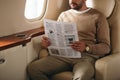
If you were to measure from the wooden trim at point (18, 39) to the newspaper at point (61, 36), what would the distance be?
17 centimetres

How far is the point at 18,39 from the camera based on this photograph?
2.02 metres

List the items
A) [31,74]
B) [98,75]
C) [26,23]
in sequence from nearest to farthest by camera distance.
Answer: [98,75] → [31,74] → [26,23]

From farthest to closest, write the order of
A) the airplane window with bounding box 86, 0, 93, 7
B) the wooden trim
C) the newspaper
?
1. the airplane window with bounding box 86, 0, 93, 7
2. the newspaper
3. the wooden trim

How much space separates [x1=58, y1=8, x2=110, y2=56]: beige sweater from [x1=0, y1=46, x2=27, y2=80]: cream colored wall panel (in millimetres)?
570

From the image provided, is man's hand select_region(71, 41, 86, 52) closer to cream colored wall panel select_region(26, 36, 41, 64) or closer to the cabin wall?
cream colored wall panel select_region(26, 36, 41, 64)

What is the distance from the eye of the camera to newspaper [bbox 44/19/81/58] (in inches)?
78.6

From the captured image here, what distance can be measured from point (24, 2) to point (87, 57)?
76 centimetres

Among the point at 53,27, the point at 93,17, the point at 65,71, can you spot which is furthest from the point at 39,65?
the point at 93,17

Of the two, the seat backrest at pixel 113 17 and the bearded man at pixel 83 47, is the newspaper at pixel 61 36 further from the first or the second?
the seat backrest at pixel 113 17

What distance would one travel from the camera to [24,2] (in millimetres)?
2197

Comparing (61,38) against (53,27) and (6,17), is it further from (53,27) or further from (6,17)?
(6,17)

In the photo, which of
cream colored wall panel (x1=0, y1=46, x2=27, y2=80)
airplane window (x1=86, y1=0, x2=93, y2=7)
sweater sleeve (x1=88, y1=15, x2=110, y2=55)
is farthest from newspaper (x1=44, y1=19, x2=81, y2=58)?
airplane window (x1=86, y1=0, x2=93, y2=7)

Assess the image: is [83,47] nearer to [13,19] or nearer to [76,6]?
[76,6]

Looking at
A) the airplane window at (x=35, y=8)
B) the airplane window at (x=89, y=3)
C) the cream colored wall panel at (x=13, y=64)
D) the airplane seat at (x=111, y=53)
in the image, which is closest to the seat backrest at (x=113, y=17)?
the airplane seat at (x=111, y=53)
